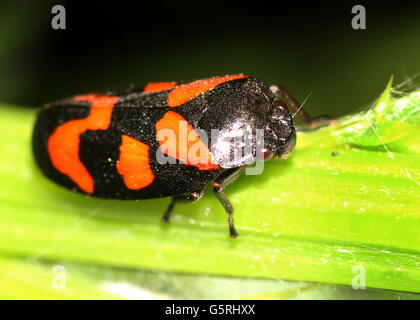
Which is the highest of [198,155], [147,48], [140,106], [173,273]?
[147,48]

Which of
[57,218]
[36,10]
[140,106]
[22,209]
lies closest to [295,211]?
[140,106]

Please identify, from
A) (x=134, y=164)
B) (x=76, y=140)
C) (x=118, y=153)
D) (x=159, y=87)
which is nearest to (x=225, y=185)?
(x=134, y=164)

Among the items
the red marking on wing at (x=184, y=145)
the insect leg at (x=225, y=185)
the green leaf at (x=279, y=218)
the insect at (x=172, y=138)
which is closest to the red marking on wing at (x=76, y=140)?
the insect at (x=172, y=138)

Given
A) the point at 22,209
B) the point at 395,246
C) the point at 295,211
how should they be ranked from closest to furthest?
the point at 395,246
the point at 295,211
the point at 22,209

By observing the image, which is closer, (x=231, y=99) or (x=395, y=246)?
(x=395, y=246)

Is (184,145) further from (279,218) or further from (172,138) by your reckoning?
(279,218)

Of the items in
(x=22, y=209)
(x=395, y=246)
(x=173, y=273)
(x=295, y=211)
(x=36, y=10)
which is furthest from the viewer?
(x=36, y=10)

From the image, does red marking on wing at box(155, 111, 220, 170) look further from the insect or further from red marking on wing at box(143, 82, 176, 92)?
red marking on wing at box(143, 82, 176, 92)

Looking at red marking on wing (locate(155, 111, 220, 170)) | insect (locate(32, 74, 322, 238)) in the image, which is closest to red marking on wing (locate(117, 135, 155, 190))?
insect (locate(32, 74, 322, 238))

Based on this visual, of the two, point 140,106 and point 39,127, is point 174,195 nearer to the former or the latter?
point 140,106
